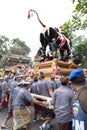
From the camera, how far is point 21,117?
8508 mm

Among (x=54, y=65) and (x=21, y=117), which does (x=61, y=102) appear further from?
(x=54, y=65)

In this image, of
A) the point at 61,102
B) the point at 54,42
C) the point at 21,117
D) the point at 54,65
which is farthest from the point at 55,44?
the point at 61,102

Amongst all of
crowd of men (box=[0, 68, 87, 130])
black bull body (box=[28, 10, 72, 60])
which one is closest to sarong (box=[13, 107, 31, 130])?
crowd of men (box=[0, 68, 87, 130])

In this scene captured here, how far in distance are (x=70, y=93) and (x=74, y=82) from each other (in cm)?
213

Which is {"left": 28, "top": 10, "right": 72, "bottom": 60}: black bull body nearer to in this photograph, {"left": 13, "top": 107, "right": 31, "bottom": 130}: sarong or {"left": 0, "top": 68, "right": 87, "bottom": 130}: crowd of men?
{"left": 0, "top": 68, "right": 87, "bottom": 130}: crowd of men

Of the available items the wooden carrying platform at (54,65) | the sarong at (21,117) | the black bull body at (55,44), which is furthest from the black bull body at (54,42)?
the sarong at (21,117)

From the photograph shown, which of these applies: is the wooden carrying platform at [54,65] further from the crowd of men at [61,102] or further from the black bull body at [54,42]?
the crowd of men at [61,102]

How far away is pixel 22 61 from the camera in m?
33.4

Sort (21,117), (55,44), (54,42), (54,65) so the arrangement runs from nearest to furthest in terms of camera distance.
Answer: (21,117) → (54,65) → (55,44) → (54,42)

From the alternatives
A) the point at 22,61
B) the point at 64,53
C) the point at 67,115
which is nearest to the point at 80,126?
the point at 67,115

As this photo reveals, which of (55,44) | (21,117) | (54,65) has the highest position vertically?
(55,44)

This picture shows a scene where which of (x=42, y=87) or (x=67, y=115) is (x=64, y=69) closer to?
(x=42, y=87)

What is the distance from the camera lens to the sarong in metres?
8.44

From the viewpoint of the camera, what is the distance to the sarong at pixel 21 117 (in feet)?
27.7
